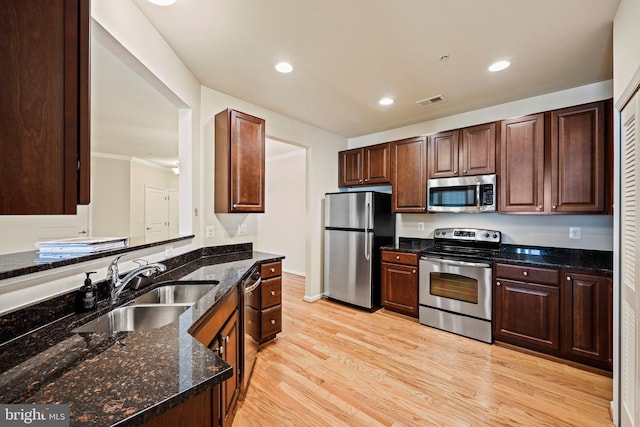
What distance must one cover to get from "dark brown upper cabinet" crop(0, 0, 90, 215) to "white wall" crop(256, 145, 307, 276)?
4.72m

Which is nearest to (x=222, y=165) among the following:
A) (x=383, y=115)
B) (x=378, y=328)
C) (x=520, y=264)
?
(x=383, y=115)

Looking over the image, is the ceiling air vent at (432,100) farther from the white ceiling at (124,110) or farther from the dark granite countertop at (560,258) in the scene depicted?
the white ceiling at (124,110)

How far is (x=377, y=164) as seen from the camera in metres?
3.86

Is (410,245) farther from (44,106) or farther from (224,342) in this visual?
(44,106)

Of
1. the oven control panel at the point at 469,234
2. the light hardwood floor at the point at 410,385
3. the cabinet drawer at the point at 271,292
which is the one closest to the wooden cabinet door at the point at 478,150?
the oven control panel at the point at 469,234

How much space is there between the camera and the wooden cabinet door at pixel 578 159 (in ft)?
7.57

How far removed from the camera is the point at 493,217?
3.16 meters

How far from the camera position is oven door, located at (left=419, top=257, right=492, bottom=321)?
2.70m

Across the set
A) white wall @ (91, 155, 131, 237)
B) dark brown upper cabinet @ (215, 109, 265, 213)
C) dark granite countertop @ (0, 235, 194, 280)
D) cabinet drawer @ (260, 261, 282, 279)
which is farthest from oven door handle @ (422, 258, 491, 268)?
white wall @ (91, 155, 131, 237)

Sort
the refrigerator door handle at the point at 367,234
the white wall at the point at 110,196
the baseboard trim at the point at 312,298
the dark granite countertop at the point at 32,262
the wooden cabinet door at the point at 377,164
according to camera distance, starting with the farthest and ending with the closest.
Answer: the white wall at the point at 110,196, the baseboard trim at the point at 312,298, the wooden cabinet door at the point at 377,164, the refrigerator door handle at the point at 367,234, the dark granite countertop at the point at 32,262

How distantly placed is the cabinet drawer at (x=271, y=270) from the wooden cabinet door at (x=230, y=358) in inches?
29.3

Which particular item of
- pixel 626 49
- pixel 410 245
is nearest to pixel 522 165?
pixel 626 49

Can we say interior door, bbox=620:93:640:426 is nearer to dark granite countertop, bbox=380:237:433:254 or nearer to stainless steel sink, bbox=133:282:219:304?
dark granite countertop, bbox=380:237:433:254

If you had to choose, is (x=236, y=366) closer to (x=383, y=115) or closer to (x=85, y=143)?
(x=85, y=143)
